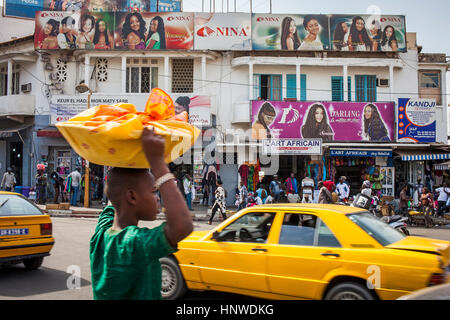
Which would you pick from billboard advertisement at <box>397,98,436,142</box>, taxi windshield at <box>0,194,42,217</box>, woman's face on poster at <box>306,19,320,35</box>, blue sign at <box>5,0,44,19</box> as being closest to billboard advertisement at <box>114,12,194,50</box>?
woman's face on poster at <box>306,19,320,35</box>

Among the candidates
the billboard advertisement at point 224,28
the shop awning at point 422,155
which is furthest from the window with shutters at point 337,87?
the billboard advertisement at point 224,28

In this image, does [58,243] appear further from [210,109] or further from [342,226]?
[210,109]

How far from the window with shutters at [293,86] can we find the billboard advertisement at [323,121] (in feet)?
3.04

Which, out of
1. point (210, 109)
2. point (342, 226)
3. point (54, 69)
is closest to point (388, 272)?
point (342, 226)

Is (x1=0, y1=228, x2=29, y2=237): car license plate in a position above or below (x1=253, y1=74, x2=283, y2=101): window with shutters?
below

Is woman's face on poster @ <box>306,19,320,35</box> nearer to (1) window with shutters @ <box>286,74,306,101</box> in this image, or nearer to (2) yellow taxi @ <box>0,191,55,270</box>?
(1) window with shutters @ <box>286,74,306,101</box>

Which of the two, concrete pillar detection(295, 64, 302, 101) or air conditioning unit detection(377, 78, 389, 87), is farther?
air conditioning unit detection(377, 78, 389, 87)

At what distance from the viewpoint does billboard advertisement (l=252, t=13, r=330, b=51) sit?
20.3m

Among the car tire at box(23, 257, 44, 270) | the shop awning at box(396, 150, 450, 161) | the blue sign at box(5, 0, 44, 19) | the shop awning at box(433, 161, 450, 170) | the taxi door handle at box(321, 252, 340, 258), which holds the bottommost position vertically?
the car tire at box(23, 257, 44, 270)

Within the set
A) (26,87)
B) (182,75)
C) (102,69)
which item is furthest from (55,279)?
(26,87)

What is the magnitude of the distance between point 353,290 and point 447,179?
18.7m

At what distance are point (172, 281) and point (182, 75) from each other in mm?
16873

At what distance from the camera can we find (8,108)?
21.3 metres

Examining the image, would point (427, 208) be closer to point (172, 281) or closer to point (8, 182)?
point (172, 281)
